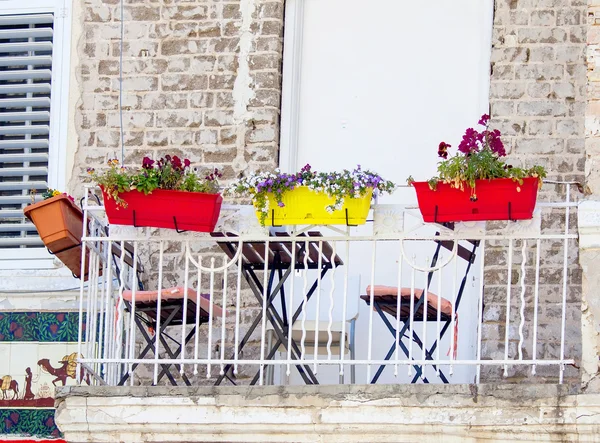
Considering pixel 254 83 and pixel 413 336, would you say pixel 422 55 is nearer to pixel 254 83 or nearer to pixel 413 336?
pixel 254 83

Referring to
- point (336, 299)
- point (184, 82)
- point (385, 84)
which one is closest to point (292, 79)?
point (385, 84)

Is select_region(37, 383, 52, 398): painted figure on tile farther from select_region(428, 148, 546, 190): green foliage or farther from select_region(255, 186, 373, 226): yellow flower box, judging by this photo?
select_region(428, 148, 546, 190): green foliage

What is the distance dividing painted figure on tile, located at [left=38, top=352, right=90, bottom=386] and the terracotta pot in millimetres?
1150

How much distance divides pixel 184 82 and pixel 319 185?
7.44 feet

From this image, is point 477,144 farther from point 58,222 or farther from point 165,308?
point 58,222

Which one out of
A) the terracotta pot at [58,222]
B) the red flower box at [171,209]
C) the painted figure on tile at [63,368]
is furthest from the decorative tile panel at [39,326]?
the red flower box at [171,209]

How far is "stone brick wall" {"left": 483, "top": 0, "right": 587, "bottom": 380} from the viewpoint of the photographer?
30.0 feet

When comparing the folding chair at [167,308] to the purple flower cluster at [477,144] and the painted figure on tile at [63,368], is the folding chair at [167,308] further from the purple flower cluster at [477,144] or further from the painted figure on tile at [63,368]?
the purple flower cluster at [477,144]

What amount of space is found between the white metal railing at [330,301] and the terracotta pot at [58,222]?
0.09 metres

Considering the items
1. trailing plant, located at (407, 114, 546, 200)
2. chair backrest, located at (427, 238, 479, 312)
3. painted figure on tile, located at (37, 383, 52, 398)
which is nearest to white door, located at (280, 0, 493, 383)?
chair backrest, located at (427, 238, 479, 312)

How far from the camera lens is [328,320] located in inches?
350

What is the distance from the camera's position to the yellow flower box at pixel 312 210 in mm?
7852

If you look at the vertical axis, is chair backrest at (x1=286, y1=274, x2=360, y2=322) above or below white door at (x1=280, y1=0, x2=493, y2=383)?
below

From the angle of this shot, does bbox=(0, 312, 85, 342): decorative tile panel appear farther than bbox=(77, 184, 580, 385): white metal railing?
Yes
